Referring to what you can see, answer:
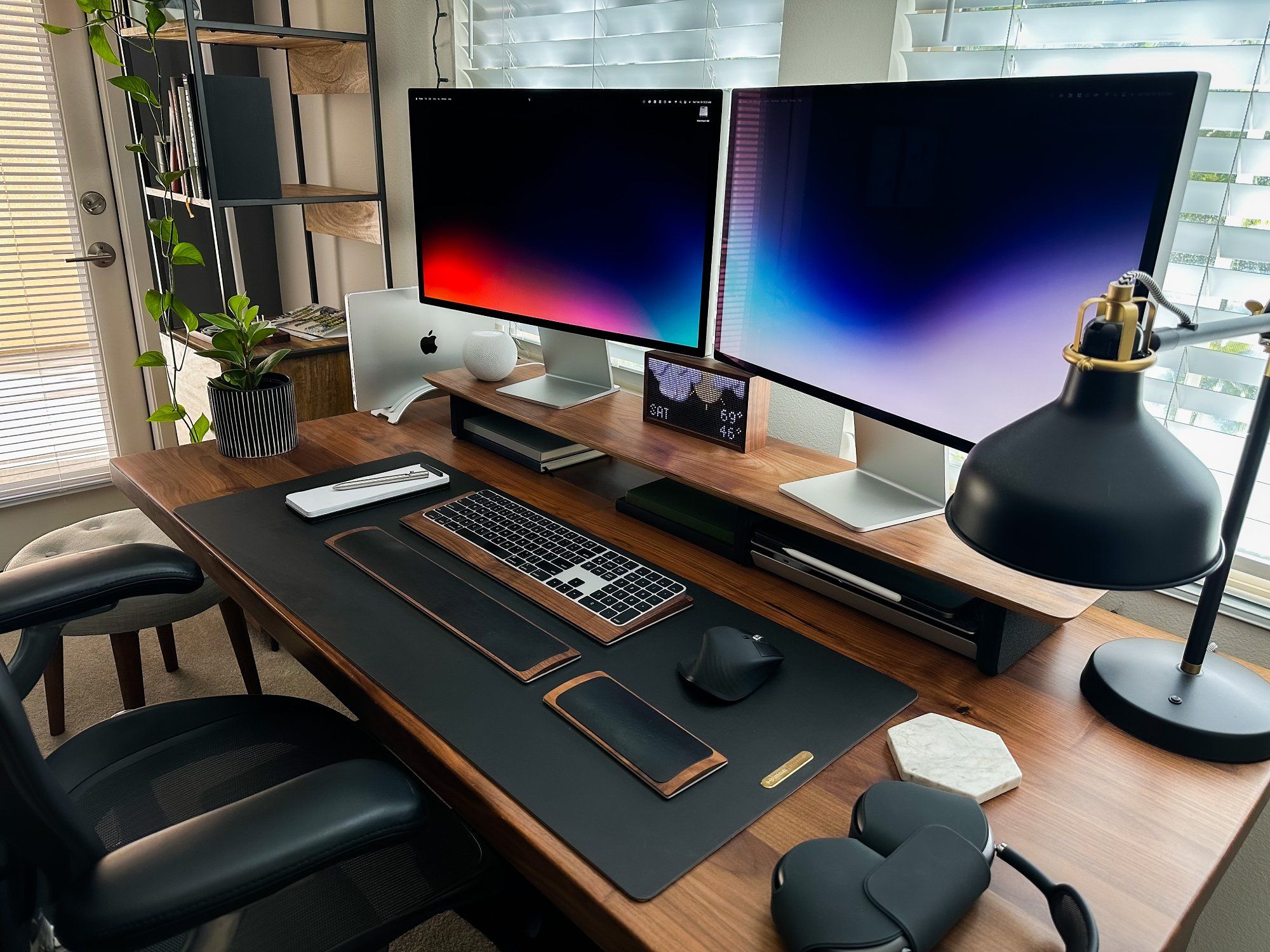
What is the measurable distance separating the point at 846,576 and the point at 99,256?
2.45 metres

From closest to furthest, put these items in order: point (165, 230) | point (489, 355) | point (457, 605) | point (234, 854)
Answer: point (234, 854), point (457, 605), point (489, 355), point (165, 230)

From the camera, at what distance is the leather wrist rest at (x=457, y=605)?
0.94m

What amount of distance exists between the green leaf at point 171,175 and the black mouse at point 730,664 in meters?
1.82

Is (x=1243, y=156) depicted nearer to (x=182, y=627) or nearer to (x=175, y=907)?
(x=175, y=907)

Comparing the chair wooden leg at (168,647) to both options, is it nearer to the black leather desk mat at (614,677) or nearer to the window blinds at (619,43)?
the black leather desk mat at (614,677)

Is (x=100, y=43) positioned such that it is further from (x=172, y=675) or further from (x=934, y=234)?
(x=934, y=234)

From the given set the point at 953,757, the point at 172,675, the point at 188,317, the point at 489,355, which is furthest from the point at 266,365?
the point at 953,757

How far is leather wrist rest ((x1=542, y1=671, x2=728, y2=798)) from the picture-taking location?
773 mm

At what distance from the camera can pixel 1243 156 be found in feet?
3.33

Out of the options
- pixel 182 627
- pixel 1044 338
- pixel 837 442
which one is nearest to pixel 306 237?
pixel 182 627

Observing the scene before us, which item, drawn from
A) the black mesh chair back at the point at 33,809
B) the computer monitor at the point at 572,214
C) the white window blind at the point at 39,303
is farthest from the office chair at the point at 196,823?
the white window blind at the point at 39,303

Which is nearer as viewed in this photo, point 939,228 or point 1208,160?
point 939,228

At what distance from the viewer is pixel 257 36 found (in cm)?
207

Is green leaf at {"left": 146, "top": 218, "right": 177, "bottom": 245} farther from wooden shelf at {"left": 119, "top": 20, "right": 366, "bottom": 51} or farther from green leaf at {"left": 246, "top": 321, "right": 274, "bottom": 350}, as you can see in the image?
green leaf at {"left": 246, "top": 321, "right": 274, "bottom": 350}
